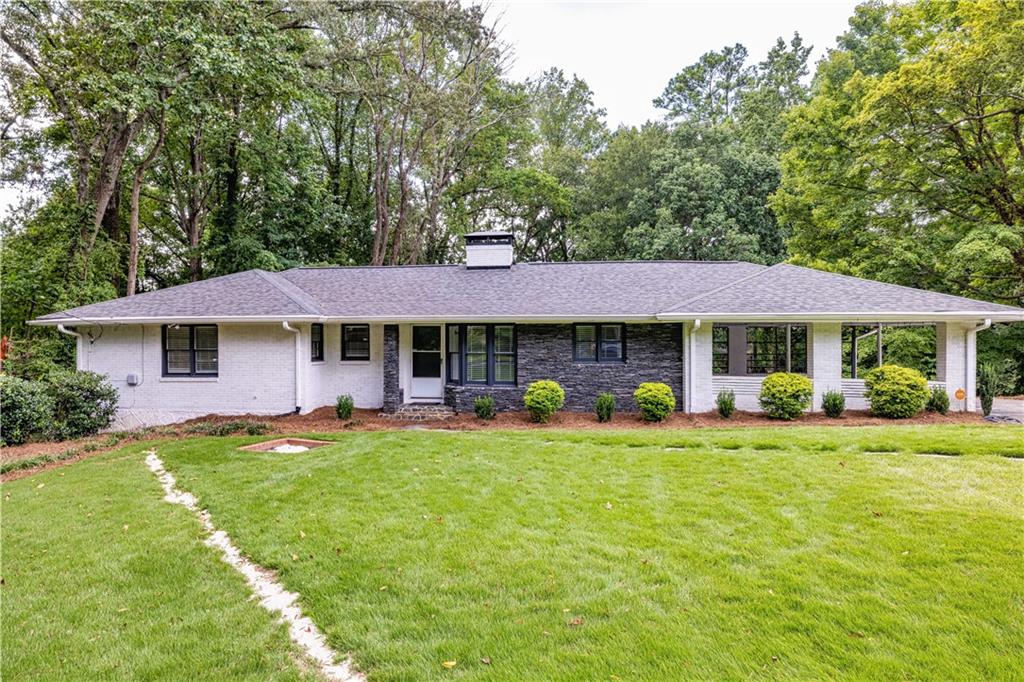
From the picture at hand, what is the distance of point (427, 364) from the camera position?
13.1 metres

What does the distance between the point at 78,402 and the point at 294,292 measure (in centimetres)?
520

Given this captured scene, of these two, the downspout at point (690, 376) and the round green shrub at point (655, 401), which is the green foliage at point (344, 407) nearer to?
the round green shrub at point (655, 401)

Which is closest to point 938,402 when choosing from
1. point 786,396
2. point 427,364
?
point 786,396

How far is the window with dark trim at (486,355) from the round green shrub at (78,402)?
7.98m

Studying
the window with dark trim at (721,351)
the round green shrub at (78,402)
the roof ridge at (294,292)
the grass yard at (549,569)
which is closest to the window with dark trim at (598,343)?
the grass yard at (549,569)

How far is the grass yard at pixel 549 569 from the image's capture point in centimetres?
280

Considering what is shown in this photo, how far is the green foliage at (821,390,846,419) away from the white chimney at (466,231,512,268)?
9.15m

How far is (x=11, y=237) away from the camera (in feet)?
53.9

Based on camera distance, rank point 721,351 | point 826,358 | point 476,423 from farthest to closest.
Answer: point 721,351
point 826,358
point 476,423

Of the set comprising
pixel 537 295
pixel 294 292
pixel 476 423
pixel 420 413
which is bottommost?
pixel 476 423

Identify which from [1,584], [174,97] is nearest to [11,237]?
[174,97]

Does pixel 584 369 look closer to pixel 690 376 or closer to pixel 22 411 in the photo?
pixel 690 376

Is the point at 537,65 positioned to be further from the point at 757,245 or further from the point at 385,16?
the point at 757,245

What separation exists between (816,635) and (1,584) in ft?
19.5
